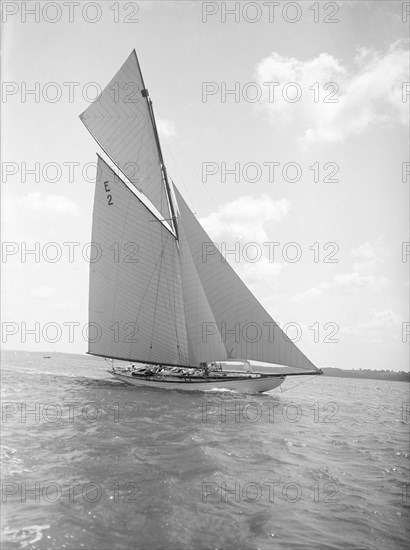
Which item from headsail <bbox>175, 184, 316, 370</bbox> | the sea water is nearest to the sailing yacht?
headsail <bbox>175, 184, 316, 370</bbox>

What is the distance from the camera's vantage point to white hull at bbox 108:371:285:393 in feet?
97.7

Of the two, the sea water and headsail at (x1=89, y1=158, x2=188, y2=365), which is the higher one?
headsail at (x1=89, y1=158, x2=188, y2=365)

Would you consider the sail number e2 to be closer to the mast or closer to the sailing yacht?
the sailing yacht

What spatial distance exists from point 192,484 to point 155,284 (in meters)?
21.2

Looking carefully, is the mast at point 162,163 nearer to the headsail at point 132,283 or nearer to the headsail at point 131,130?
the headsail at point 131,130

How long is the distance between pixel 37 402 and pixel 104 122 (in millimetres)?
21235

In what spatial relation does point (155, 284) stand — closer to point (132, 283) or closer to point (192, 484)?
point (132, 283)

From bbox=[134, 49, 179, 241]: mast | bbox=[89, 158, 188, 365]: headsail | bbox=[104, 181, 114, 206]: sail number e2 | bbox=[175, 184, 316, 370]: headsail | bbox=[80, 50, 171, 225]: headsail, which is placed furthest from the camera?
bbox=[104, 181, 114, 206]: sail number e2

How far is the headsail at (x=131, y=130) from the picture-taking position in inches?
1230

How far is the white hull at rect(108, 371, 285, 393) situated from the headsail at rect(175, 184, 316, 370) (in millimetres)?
3396

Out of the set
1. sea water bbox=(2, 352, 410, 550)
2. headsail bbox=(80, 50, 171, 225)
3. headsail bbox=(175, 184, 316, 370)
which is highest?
headsail bbox=(80, 50, 171, 225)

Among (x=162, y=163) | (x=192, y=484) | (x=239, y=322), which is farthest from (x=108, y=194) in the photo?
(x=192, y=484)

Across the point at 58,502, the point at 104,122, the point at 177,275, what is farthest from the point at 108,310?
the point at 58,502

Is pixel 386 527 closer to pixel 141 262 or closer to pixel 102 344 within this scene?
pixel 141 262
